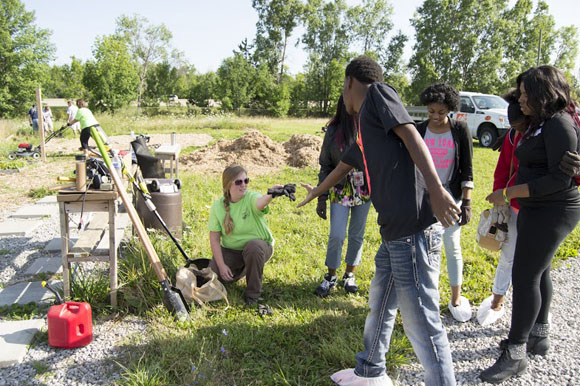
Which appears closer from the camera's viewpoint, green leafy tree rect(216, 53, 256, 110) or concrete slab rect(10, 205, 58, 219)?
concrete slab rect(10, 205, 58, 219)

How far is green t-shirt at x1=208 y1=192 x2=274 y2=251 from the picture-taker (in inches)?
149

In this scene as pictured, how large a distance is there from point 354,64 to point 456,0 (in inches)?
1832

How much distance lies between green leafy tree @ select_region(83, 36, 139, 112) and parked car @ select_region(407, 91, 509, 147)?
89.1 feet

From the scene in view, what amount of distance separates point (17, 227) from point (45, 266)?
1758mm

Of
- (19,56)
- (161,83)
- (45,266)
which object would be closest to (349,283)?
(45,266)

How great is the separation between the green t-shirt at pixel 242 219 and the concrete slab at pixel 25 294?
5.15 feet

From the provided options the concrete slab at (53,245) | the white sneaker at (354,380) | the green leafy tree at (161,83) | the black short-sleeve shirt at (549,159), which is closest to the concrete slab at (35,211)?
the concrete slab at (53,245)

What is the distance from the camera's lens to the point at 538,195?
2.61 meters

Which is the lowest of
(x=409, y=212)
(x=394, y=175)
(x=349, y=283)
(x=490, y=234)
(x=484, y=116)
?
(x=349, y=283)

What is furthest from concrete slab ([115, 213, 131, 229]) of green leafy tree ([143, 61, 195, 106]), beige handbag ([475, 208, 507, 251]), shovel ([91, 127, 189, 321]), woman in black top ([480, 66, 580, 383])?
green leafy tree ([143, 61, 195, 106])

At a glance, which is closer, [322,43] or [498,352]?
[498,352]

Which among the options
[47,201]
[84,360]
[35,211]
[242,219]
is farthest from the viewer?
[47,201]

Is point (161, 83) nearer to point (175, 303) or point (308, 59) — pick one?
point (308, 59)

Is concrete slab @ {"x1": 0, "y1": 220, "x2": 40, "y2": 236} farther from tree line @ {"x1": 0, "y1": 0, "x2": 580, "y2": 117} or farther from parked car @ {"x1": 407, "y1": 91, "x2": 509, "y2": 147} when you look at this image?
tree line @ {"x1": 0, "y1": 0, "x2": 580, "y2": 117}
